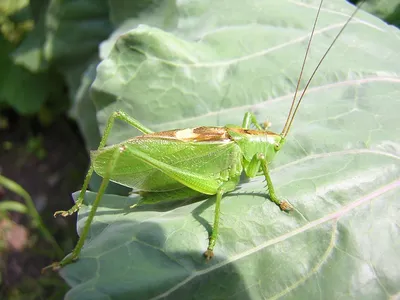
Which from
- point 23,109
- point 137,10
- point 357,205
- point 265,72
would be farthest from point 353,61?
point 23,109

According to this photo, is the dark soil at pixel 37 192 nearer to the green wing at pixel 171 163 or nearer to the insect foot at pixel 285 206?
the green wing at pixel 171 163

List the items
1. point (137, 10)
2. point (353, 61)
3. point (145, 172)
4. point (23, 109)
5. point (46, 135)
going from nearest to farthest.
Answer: point (145, 172), point (353, 61), point (137, 10), point (23, 109), point (46, 135)

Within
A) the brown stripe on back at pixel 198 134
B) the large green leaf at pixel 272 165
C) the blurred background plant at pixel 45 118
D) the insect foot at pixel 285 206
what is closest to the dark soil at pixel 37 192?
the blurred background plant at pixel 45 118

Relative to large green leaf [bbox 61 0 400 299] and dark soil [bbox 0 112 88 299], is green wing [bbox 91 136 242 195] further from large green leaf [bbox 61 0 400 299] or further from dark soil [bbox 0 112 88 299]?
dark soil [bbox 0 112 88 299]

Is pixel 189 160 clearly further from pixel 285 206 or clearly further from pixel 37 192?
pixel 37 192

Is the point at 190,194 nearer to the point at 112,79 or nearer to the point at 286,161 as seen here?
the point at 286,161

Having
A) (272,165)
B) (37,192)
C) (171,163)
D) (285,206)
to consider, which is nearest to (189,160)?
(171,163)
